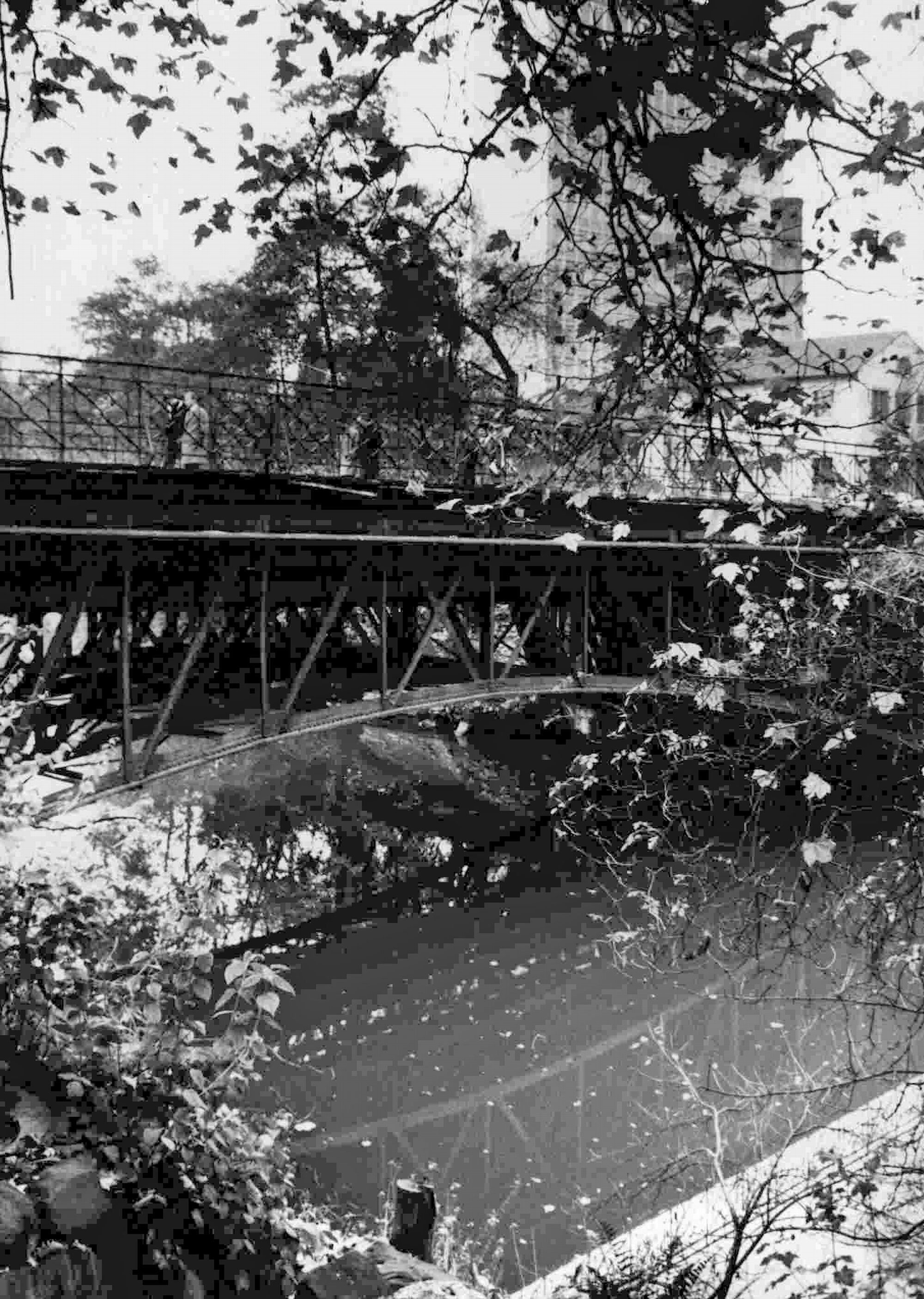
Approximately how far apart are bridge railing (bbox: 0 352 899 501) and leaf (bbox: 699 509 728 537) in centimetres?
10

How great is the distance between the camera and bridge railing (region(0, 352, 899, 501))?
3824 mm

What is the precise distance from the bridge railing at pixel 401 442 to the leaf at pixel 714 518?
10cm

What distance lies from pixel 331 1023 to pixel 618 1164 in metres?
3.67

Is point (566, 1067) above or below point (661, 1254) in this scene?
below

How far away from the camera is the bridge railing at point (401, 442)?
12.5ft

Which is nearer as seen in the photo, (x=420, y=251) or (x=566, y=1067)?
(x=420, y=251)

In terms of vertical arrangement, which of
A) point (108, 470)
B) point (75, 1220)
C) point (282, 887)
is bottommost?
point (282, 887)

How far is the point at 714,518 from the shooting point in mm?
3812

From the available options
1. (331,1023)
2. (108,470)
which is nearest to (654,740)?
(331,1023)

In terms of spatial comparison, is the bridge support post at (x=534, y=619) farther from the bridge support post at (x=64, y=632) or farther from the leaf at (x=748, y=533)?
the leaf at (x=748, y=533)

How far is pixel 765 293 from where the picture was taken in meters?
3.59

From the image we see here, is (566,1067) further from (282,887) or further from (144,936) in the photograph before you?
(282,887)

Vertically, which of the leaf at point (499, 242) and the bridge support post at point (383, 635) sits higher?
the leaf at point (499, 242)

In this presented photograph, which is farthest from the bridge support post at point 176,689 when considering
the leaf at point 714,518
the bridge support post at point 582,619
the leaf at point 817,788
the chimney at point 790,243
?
the leaf at point 714,518
